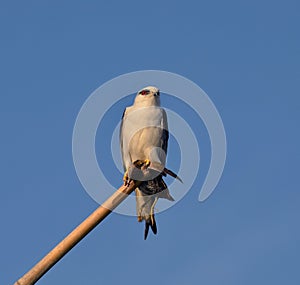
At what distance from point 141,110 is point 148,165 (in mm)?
8846

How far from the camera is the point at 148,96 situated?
1038 inches

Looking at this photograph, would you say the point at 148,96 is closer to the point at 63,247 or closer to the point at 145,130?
the point at 145,130

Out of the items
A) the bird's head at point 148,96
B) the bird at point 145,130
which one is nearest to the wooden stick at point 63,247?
the bird at point 145,130

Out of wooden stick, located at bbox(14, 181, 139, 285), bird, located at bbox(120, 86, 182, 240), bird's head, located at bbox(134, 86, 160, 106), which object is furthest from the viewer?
bird's head, located at bbox(134, 86, 160, 106)

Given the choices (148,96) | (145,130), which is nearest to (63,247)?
(145,130)

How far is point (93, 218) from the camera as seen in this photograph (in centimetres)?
1272

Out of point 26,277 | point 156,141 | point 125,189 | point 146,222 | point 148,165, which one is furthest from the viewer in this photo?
point 156,141

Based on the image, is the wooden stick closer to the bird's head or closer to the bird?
the bird

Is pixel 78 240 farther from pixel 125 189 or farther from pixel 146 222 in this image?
pixel 146 222

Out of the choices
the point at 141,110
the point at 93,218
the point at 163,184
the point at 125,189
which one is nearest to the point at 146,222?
the point at 163,184

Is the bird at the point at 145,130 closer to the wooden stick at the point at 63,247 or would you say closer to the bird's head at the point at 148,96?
the bird's head at the point at 148,96

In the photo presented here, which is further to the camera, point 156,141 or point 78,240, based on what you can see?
point 156,141

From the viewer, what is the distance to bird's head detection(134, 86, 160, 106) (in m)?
26.3

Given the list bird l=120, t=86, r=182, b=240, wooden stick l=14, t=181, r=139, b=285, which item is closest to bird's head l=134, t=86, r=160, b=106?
bird l=120, t=86, r=182, b=240
